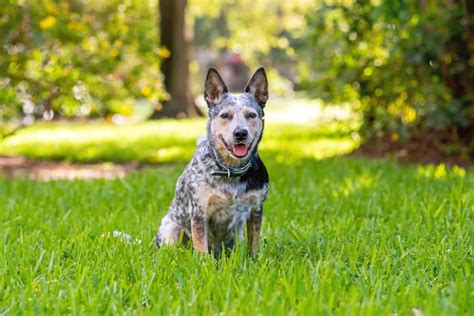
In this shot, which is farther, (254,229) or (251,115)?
(254,229)

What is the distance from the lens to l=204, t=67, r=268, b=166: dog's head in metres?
4.29

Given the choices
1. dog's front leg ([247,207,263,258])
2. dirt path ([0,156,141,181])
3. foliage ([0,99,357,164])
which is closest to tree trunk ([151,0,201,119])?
foliage ([0,99,357,164])

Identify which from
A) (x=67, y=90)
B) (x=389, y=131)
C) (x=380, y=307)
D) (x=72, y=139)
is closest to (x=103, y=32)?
(x=67, y=90)

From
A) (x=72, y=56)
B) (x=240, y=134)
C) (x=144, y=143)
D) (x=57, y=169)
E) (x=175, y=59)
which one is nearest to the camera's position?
(x=240, y=134)

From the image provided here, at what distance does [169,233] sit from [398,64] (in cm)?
597

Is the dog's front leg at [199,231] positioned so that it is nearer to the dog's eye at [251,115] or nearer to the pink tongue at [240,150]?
the pink tongue at [240,150]

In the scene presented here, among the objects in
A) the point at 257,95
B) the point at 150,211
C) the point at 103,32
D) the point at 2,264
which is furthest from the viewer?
the point at 103,32

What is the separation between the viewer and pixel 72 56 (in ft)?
32.2

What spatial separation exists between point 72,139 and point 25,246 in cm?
1149

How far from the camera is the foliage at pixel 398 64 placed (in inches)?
356

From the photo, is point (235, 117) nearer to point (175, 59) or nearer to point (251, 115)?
point (251, 115)

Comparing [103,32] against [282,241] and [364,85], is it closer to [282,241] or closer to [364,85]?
[364,85]

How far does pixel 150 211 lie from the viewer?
6.17 meters

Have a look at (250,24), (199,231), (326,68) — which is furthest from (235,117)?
(250,24)
